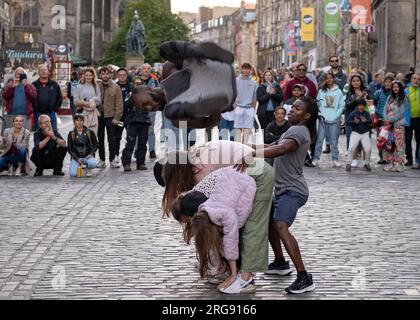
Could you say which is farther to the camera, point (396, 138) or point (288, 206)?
point (396, 138)

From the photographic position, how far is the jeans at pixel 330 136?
20.3 metres

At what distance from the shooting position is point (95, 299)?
7676 mm

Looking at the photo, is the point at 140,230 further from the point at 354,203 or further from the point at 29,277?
the point at 354,203

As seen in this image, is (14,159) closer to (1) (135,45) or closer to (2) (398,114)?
(2) (398,114)

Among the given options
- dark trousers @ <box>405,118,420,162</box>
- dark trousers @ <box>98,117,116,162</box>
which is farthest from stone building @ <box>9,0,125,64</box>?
dark trousers @ <box>405,118,420,162</box>

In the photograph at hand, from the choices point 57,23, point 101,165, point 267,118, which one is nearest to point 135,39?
point 57,23

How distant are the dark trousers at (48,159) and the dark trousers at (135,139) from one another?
1361 millimetres

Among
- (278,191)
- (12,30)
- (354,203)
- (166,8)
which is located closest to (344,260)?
(278,191)

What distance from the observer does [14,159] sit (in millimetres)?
18266

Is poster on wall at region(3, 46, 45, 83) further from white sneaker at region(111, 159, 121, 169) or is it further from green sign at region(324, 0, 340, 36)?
white sneaker at region(111, 159, 121, 169)

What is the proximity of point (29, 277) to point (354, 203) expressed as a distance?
6531mm

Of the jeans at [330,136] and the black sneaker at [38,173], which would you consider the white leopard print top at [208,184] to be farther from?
the jeans at [330,136]

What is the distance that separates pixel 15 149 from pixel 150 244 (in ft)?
27.3

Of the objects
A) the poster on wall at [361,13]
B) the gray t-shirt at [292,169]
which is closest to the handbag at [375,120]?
the gray t-shirt at [292,169]
